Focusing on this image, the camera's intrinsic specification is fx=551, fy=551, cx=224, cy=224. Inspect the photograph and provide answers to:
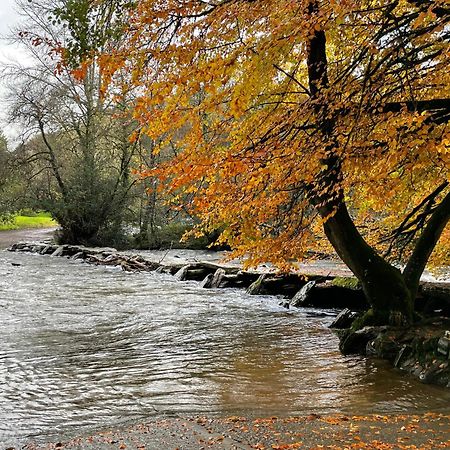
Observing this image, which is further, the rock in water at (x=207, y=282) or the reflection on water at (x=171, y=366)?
the rock in water at (x=207, y=282)

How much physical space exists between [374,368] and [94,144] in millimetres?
24520

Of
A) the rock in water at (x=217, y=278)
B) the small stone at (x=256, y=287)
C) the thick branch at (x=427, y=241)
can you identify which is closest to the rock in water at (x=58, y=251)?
the rock in water at (x=217, y=278)

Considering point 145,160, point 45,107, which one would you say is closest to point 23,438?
point 45,107

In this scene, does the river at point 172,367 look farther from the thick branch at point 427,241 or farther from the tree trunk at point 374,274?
the thick branch at point 427,241

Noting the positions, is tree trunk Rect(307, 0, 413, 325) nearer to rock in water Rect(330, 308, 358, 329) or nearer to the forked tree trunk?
the forked tree trunk

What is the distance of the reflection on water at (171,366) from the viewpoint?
6129 mm

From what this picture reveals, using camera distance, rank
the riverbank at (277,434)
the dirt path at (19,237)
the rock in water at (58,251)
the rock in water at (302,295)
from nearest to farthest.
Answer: the riverbank at (277,434)
the rock in water at (302,295)
the rock in water at (58,251)
the dirt path at (19,237)

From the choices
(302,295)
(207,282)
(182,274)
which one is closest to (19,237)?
(182,274)

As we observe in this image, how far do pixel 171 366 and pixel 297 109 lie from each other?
4.11 meters

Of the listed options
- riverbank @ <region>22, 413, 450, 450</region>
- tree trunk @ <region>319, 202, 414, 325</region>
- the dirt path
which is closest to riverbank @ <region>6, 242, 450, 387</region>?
tree trunk @ <region>319, 202, 414, 325</region>

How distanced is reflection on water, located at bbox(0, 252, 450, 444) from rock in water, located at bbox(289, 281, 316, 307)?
1.88 feet

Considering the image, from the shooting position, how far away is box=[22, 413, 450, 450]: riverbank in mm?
4707

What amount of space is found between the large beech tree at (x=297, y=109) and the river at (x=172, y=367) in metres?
1.76

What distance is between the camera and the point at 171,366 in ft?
26.5
